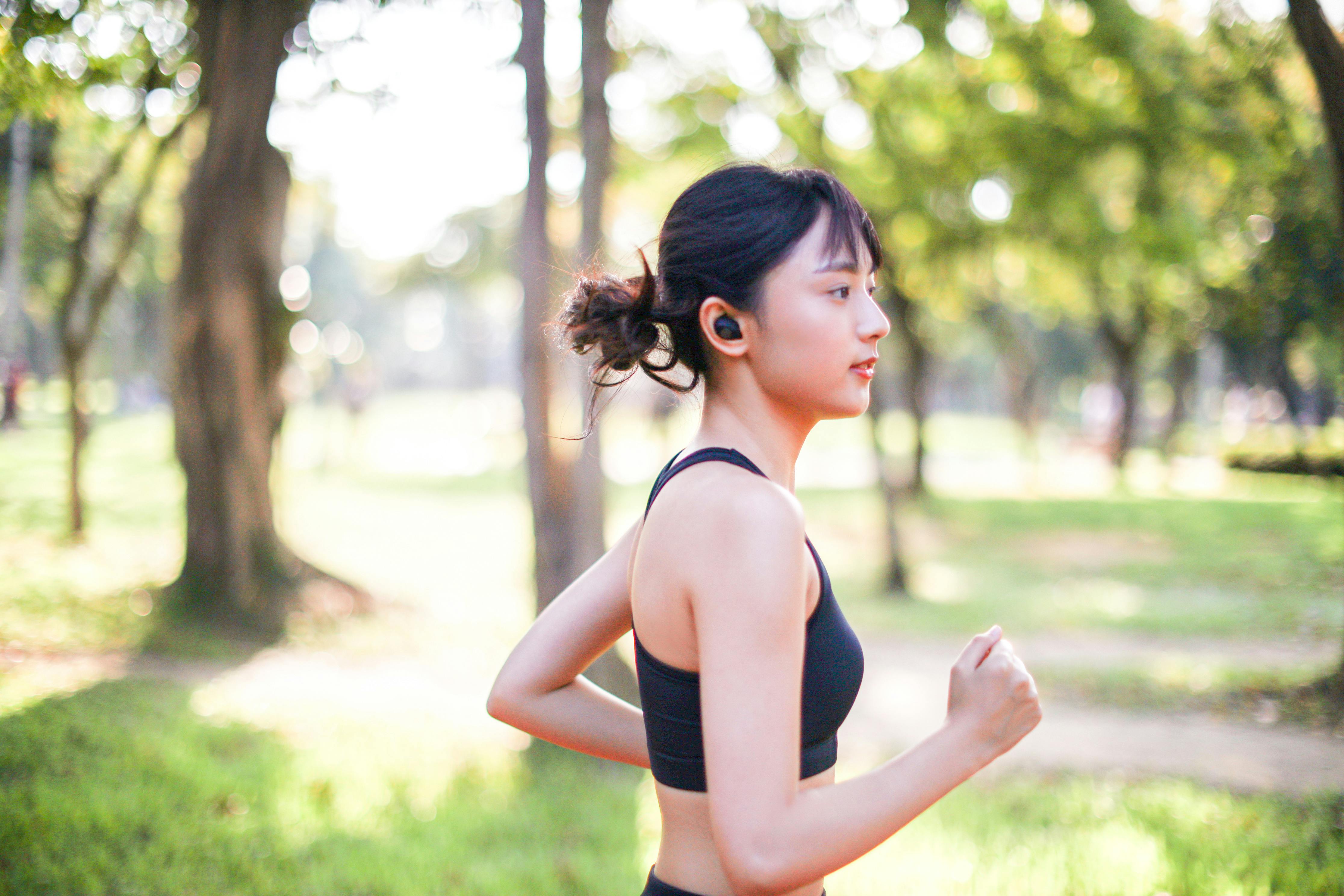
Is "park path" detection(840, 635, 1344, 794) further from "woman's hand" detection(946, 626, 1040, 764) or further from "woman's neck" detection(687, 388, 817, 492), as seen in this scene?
"woman's neck" detection(687, 388, 817, 492)

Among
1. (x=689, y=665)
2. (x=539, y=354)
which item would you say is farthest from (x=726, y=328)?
(x=539, y=354)

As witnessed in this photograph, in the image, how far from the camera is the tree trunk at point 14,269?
4.73 metres

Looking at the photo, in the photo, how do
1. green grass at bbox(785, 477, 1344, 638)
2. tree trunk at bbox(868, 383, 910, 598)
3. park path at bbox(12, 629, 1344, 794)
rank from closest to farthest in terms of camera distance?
park path at bbox(12, 629, 1344, 794), green grass at bbox(785, 477, 1344, 638), tree trunk at bbox(868, 383, 910, 598)

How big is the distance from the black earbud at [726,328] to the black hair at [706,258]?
24mm

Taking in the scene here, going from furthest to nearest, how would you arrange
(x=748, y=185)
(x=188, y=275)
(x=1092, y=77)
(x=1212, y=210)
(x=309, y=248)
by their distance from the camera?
(x=309, y=248) → (x=1092, y=77) → (x=1212, y=210) → (x=188, y=275) → (x=748, y=185)

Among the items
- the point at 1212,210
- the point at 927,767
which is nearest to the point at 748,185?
the point at 927,767

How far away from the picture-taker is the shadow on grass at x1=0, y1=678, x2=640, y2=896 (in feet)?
12.5

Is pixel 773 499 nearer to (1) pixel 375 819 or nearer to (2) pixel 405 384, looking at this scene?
(1) pixel 375 819

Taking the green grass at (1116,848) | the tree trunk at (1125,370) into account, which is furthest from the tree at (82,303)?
the tree trunk at (1125,370)

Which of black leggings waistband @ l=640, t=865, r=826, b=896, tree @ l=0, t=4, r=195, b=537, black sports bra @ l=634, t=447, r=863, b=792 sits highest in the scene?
tree @ l=0, t=4, r=195, b=537

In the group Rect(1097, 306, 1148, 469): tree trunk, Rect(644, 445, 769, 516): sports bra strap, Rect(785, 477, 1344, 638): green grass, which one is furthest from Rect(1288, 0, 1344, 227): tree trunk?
Rect(1097, 306, 1148, 469): tree trunk

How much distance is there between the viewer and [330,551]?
12578 mm

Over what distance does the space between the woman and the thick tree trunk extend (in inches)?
132

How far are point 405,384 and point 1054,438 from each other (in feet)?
194
